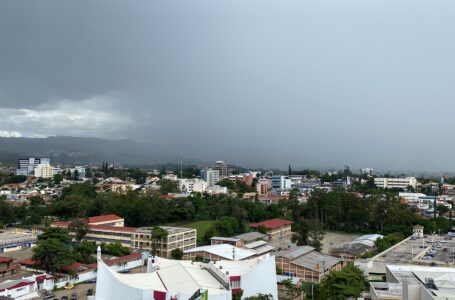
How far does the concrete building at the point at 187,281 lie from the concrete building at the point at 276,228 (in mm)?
18769

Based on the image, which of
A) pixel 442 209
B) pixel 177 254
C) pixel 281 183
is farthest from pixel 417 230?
pixel 281 183

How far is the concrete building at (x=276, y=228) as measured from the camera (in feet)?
136

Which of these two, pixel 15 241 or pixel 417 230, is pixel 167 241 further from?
pixel 417 230

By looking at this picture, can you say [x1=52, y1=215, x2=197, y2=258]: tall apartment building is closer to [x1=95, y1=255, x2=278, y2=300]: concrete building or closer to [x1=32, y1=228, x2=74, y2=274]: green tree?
[x1=32, y1=228, x2=74, y2=274]: green tree

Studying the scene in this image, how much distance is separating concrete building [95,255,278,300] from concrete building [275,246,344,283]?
4190 mm

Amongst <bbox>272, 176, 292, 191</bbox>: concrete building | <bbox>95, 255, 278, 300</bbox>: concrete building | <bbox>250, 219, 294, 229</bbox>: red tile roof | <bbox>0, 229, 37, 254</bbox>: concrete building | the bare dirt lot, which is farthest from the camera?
<bbox>272, 176, 292, 191</bbox>: concrete building

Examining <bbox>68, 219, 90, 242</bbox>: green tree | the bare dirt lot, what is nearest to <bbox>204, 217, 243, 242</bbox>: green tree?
the bare dirt lot

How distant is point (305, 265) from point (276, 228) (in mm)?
16360

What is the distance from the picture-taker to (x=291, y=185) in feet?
294

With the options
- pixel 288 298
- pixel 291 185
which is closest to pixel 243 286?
pixel 288 298

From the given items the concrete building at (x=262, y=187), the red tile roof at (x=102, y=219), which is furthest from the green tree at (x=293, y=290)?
the concrete building at (x=262, y=187)

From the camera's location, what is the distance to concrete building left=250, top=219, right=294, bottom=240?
41406mm

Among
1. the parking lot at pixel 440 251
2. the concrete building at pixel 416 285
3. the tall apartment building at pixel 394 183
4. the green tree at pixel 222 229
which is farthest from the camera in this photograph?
the tall apartment building at pixel 394 183

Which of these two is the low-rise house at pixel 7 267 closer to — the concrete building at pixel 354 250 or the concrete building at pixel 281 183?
the concrete building at pixel 354 250
